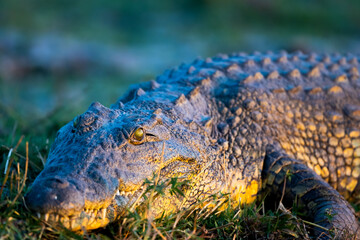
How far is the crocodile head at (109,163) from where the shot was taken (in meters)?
2.10

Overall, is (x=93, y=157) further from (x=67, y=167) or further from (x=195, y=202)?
(x=195, y=202)

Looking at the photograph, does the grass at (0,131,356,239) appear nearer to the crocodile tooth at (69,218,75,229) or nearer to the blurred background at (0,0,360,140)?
the crocodile tooth at (69,218,75,229)

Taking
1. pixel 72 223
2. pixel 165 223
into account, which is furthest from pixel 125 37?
pixel 72 223

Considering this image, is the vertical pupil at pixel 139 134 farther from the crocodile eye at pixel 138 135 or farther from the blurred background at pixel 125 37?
the blurred background at pixel 125 37

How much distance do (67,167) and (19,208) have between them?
0.41 metres

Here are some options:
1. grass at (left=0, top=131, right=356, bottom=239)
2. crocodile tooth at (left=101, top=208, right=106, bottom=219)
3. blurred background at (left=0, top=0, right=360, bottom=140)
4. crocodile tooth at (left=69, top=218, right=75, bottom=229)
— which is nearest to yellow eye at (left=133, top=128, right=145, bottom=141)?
grass at (left=0, top=131, right=356, bottom=239)

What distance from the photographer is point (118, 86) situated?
9469mm

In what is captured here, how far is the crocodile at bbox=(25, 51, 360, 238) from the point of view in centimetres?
226

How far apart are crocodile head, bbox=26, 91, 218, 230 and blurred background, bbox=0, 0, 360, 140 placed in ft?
7.76

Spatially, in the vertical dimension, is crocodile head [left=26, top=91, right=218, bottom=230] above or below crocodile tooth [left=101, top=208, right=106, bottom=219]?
above

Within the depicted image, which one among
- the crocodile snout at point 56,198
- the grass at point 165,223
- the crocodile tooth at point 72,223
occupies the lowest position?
the grass at point 165,223

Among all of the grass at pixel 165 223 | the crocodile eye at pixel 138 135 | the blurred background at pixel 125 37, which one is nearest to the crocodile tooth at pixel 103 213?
the grass at pixel 165 223

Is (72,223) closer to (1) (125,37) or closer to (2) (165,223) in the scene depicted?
(2) (165,223)

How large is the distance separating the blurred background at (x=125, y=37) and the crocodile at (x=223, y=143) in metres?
Answer: 2.24
